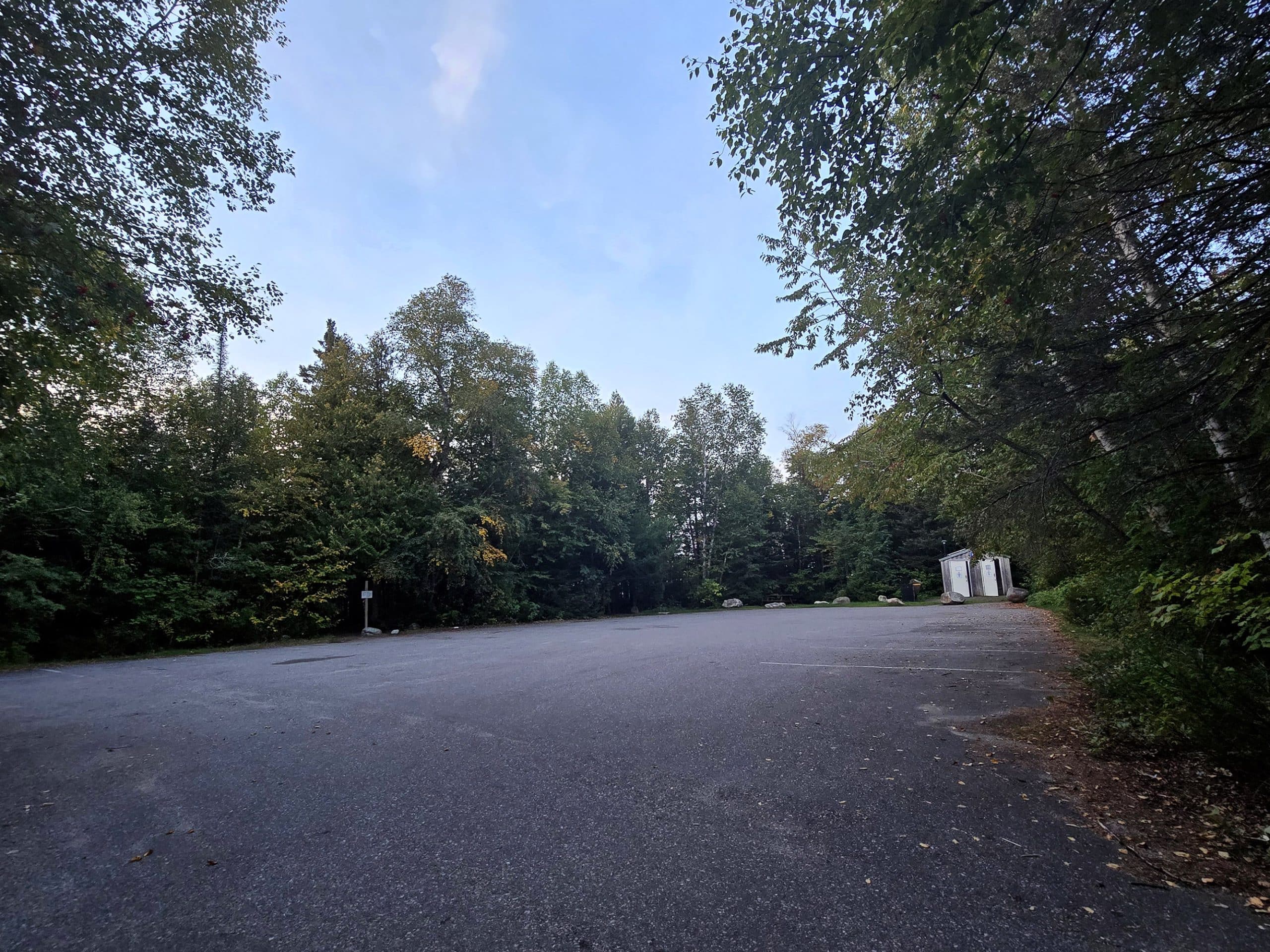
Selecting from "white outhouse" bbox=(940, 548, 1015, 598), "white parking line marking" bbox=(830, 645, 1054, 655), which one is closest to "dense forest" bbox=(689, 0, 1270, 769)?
"white parking line marking" bbox=(830, 645, 1054, 655)

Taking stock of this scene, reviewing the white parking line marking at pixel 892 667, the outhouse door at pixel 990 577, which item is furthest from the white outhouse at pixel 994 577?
the white parking line marking at pixel 892 667

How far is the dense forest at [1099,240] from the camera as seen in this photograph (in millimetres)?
3027

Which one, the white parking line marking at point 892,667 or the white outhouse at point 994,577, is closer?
the white parking line marking at point 892,667

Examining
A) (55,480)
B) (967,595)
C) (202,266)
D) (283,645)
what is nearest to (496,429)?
(283,645)

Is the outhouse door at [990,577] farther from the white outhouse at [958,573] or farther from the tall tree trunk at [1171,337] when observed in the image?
the tall tree trunk at [1171,337]

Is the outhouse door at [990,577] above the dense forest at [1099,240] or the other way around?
the other way around

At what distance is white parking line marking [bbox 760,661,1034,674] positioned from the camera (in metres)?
6.77

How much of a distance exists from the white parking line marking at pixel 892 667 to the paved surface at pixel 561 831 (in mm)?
822

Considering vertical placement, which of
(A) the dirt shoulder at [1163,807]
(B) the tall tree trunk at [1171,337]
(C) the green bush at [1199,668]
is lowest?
(A) the dirt shoulder at [1163,807]

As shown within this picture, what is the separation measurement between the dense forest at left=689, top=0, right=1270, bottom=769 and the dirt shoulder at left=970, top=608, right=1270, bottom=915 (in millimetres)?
230

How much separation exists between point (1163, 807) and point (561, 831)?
304 centimetres

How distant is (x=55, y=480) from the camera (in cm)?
1205

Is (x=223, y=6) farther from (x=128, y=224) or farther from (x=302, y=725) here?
(x=302, y=725)

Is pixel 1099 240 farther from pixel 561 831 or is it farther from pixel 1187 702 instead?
pixel 561 831
